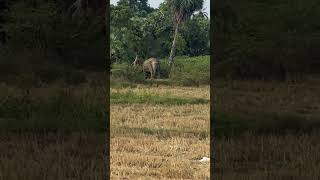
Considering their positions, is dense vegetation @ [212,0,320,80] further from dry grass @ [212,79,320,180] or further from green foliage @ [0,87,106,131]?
green foliage @ [0,87,106,131]

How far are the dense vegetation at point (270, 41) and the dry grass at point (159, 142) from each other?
11240 mm

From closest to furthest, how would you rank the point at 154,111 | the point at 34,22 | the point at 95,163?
1. the point at 95,163
2. the point at 154,111
3. the point at 34,22

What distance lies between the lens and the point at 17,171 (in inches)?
269

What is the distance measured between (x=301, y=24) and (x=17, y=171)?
2264cm

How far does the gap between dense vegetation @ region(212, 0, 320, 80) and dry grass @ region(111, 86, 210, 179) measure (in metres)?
11.2

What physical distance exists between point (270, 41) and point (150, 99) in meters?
10.9

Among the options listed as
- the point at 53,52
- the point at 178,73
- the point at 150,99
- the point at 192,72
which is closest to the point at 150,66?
the point at 178,73

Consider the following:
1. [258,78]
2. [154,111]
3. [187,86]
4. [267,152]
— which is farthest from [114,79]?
Result: [267,152]

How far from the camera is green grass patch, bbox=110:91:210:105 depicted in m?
18.0

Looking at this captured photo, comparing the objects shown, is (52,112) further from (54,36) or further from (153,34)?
(153,34)

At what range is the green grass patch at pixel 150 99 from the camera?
18031 millimetres

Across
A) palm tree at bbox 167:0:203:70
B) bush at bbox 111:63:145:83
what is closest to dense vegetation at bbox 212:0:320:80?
bush at bbox 111:63:145:83

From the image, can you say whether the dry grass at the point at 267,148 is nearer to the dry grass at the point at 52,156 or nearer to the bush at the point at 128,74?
the dry grass at the point at 52,156

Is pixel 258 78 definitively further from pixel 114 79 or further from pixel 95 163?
pixel 95 163
